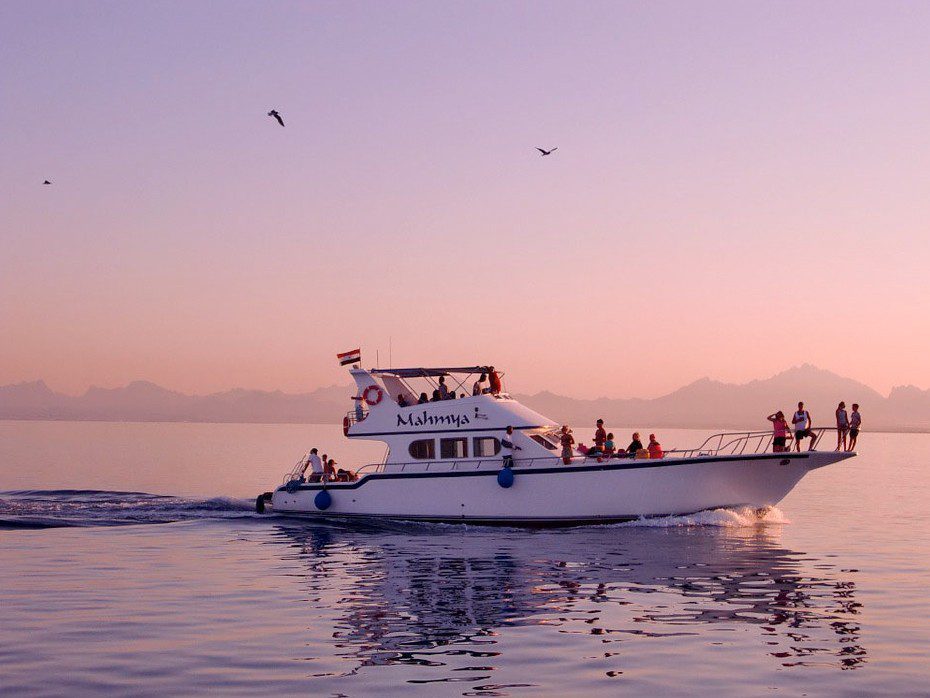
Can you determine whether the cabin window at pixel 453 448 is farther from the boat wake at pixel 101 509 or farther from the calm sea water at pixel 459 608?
the boat wake at pixel 101 509

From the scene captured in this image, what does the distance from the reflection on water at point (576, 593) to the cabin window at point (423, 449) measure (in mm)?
2833

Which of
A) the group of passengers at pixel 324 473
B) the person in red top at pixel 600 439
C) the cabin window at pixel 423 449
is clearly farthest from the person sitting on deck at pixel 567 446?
the group of passengers at pixel 324 473

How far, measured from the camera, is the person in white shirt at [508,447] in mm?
32125

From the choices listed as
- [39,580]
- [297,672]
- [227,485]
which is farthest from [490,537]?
[227,485]

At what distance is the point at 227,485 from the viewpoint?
63562mm

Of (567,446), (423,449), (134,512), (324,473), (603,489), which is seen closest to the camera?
(603,489)

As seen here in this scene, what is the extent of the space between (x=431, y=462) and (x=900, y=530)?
53.6 feet

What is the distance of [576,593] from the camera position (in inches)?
813

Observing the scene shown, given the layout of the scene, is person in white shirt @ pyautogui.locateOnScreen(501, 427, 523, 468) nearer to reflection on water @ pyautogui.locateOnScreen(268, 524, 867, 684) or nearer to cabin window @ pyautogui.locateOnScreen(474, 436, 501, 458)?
cabin window @ pyautogui.locateOnScreen(474, 436, 501, 458)

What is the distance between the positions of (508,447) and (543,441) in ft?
4.55

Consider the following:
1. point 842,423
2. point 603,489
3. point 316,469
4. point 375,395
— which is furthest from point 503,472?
point 842,423

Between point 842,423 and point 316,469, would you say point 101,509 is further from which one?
point 842,423

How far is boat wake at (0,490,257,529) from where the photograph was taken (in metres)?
34.6

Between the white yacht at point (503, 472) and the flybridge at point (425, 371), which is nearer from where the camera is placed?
the white yacht at point (503, 472)
